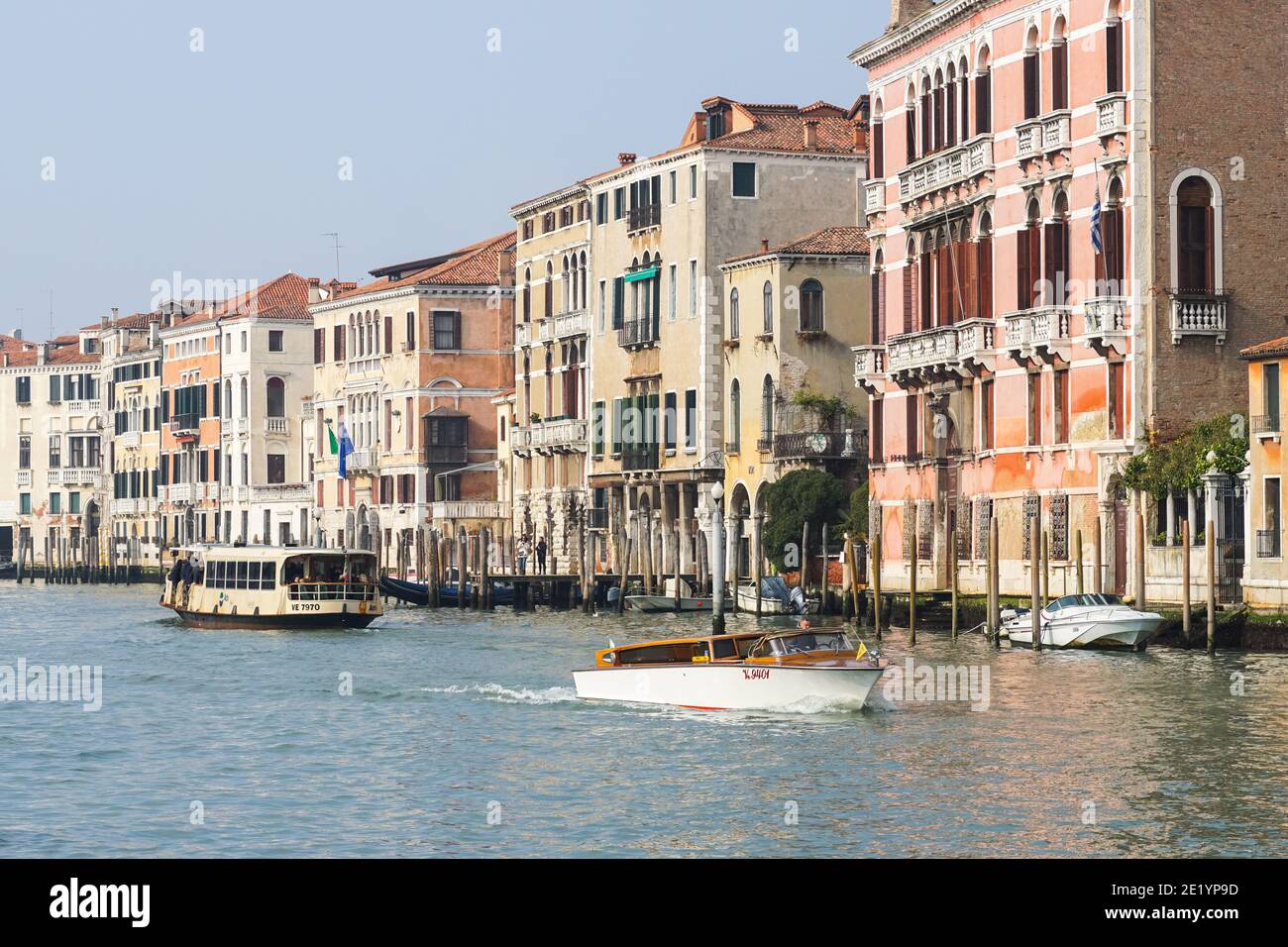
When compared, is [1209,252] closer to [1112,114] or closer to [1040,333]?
[1112,114]

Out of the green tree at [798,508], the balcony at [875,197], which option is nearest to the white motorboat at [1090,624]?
the balcony at [875,197]

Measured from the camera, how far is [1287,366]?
102 ft

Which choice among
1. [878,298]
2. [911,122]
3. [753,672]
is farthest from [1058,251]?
[753,672]

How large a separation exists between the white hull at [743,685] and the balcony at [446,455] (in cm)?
4707

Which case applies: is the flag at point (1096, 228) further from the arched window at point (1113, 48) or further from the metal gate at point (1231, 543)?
the metal gate at point (1231, 543)

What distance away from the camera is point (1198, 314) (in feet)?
119

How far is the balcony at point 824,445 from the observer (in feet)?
167

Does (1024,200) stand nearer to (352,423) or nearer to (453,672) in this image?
(453,672)

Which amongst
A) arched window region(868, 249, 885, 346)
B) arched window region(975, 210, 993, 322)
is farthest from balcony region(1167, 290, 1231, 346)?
arched window region(868, 249, 885, 346)

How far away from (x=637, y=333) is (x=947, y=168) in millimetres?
18054

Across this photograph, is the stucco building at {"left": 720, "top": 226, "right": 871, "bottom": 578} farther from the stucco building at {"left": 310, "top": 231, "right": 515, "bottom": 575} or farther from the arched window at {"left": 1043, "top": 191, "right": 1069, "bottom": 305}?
the stucco building at {"left": 310, "top": 231, "right": 515, "bottom": 575}

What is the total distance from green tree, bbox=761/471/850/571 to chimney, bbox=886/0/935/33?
9.78m

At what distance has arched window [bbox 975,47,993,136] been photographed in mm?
41156

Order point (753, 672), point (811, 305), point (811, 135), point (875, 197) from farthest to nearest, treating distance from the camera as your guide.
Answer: point (811, 135)
point (811, 305)
point (875, 197)
point (753, 672)
